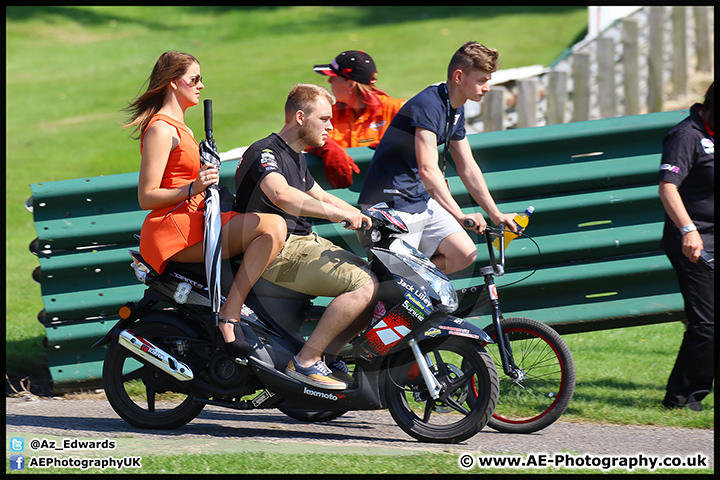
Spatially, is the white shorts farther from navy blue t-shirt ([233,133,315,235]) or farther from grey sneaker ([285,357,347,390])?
grey sneaker ([285,357,347,390])

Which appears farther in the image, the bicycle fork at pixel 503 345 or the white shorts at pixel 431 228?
the white shorts at pixel 431 228

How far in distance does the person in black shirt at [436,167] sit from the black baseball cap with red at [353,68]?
116cm

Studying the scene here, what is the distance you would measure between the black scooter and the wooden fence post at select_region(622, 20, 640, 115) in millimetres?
7683

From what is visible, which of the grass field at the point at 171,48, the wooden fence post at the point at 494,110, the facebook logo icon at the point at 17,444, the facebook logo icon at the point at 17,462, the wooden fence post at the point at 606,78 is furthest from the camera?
the grass field at the point at 171,48

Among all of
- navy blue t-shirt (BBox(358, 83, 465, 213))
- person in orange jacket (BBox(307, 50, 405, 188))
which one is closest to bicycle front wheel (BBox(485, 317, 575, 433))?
navy blue t-shirt (BBox(358, 83, 465, 213))

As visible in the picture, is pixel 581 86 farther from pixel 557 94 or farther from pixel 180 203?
pixel 180 203

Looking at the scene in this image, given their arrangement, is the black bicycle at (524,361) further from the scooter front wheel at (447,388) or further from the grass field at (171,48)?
the grass field at (171,48)

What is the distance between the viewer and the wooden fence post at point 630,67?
1098cm

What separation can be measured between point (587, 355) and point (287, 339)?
251cm

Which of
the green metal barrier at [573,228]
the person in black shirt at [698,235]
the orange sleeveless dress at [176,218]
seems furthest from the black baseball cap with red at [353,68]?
the person in black shirt at [698,235]

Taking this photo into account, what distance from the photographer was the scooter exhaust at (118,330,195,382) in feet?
14.6

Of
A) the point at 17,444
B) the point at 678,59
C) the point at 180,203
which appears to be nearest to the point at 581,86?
the point at 678,59

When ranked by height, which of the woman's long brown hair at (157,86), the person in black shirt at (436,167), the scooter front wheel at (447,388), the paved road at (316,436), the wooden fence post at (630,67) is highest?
the wooden fence post at (630,67)

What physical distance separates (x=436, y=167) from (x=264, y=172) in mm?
984
